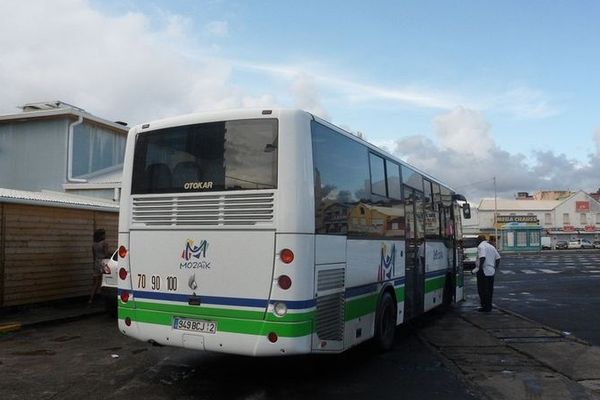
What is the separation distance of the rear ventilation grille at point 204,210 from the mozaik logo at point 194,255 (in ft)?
0.83

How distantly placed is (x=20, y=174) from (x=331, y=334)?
20615 millimetres

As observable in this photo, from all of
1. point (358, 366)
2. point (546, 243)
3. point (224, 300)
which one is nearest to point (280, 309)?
point (224, 300)

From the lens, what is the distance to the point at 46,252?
1320 centimetres

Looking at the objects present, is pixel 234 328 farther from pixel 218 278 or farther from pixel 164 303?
pixel 164 303

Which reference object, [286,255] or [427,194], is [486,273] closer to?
[427,194]

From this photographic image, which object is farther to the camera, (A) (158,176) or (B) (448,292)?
(B) (448,292)

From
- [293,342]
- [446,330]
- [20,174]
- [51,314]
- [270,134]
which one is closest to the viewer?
[293,342]

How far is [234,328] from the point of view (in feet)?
21.5

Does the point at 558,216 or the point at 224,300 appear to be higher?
the point at 558,216

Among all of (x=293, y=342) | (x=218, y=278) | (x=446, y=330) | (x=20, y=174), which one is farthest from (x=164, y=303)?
(x=20, y=174)

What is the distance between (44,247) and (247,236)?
836 cm

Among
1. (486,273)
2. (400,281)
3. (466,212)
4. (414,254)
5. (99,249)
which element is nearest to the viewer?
(400,281)

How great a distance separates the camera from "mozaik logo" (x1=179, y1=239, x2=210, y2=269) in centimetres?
686

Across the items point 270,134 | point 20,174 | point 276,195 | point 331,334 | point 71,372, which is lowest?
point 71,372
